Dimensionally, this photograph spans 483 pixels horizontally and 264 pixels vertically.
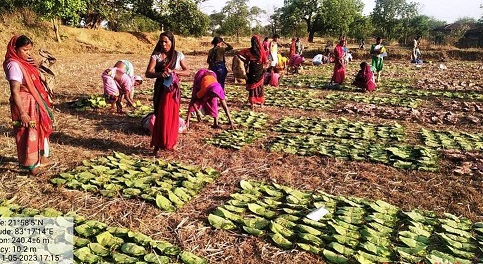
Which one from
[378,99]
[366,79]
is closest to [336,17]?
[366,79]

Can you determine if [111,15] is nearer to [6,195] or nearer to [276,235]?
[6,195]

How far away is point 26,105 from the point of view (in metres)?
4.13

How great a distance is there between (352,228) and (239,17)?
143 ft

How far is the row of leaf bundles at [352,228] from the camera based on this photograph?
294cm

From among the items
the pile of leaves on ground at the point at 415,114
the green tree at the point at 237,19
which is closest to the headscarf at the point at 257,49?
the pile of leaves on ground at the point at 415,114

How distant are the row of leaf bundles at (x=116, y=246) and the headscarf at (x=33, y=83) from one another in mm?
1316

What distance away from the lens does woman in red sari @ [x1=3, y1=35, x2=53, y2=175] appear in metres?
3.98

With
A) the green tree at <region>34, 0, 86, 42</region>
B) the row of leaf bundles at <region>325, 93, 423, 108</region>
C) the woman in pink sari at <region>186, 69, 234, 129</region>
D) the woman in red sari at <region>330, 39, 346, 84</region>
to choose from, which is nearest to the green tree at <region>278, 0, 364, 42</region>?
the green tree at <region>34, 0, 86, 42</region>

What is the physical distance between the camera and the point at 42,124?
432cm

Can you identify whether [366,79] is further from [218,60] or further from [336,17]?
[336,17]

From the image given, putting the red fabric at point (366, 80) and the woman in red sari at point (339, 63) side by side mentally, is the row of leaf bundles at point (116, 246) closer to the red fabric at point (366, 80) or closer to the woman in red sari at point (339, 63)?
the red fabric at point (366, 80)

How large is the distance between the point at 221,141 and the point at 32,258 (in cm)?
340

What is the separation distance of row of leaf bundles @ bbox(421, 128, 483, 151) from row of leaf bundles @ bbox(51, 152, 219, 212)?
3628 millimetres

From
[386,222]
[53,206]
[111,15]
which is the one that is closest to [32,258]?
[53,206]
